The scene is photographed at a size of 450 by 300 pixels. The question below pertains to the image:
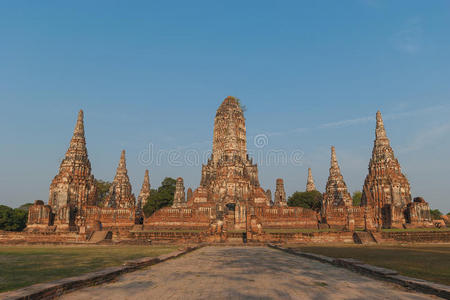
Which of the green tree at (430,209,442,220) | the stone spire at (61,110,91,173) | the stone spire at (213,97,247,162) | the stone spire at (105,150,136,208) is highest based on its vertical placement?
the stone spire at (213,97,247,162)

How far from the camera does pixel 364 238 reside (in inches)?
975

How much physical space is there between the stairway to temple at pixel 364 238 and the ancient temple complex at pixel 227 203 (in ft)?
8.18

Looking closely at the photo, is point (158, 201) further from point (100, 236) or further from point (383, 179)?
point (383, 179)

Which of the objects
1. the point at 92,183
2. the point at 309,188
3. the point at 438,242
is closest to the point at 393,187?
the point at 438,242

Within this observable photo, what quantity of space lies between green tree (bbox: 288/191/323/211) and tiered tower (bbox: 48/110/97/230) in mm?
44864

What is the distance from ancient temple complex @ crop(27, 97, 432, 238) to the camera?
3812 centimetres

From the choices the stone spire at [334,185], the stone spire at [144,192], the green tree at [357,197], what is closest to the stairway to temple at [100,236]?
the stone spire at [334,185]

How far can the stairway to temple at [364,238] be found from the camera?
79.7 ft

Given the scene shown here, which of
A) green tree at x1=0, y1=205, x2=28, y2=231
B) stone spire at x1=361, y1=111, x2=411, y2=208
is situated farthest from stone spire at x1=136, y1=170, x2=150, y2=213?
stone spire at x1=361, y1=111, x2=411, y2=208

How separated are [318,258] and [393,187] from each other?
4769 cm

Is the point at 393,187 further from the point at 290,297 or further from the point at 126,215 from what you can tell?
the point at 290,297

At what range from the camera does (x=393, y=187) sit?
175ft

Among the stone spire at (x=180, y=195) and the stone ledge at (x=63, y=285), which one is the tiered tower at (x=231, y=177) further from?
the stone ledge at (x=63, y=285)

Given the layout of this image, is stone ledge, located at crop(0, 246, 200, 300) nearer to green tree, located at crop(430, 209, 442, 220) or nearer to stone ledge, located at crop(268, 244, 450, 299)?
stone ledge, located at crop(268, 244, 450, 299)
